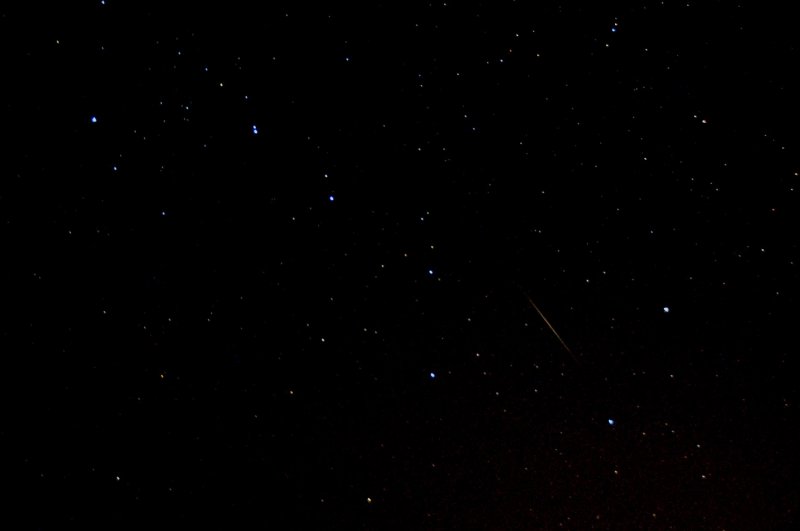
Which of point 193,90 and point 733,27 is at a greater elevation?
point 193,90

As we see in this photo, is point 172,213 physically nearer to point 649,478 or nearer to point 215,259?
point 215,259

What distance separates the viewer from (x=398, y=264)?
1.52ft

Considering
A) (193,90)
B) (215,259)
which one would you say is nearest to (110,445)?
(215,259)

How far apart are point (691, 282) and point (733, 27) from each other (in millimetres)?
191

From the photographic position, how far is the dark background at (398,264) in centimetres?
43

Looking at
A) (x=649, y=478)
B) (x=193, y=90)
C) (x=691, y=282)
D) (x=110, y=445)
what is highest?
(x=193, y=90)

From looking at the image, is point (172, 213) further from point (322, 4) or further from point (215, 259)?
point (322, 4)

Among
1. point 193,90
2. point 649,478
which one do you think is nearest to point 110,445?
point 193,90

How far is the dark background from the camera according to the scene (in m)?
0.43

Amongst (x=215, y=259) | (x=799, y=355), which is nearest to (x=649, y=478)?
(x=799, y=355)

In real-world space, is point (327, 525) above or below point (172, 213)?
below

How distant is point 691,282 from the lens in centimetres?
48

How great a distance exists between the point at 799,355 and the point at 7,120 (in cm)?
63

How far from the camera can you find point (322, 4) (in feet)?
1.41
